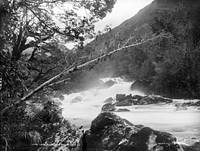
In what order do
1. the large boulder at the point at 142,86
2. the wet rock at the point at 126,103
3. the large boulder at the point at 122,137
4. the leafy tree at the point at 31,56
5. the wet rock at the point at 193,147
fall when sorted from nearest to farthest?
the leafy tree at the point at 31,56
the large boulder at the point at 122,137
the wet rock at the point at 193,147
the wet rock at the point at 126,103
the large boulder at the point at 142,86

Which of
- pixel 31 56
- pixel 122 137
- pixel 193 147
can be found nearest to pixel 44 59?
pixel 31 56

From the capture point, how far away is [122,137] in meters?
8.34

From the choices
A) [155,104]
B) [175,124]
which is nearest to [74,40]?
[175,124]

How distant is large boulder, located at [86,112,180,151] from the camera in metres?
7.65

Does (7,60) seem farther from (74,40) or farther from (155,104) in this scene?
(155,104)

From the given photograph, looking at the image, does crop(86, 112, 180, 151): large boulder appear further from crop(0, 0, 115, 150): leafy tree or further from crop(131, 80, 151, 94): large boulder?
crop(131, 80, 151, 94): large boulder

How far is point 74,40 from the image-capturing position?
24.0 ft

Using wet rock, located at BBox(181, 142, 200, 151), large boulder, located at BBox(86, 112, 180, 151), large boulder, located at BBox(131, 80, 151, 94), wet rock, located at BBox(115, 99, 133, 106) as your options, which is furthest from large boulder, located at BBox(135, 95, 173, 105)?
wet rock, located at BBox(181, 142, 200, 151)

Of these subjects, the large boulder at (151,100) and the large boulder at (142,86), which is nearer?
the large boulder at (151,100)

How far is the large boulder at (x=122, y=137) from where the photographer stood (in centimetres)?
765

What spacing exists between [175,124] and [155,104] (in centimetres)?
936

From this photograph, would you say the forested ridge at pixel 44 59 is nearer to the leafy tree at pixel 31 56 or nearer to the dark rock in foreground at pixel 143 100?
the leafy tree at pixel 31 56

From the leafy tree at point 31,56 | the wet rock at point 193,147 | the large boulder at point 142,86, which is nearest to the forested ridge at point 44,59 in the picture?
the leafy tree at point 31,56

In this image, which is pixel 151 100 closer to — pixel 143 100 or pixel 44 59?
pixel 143 100
